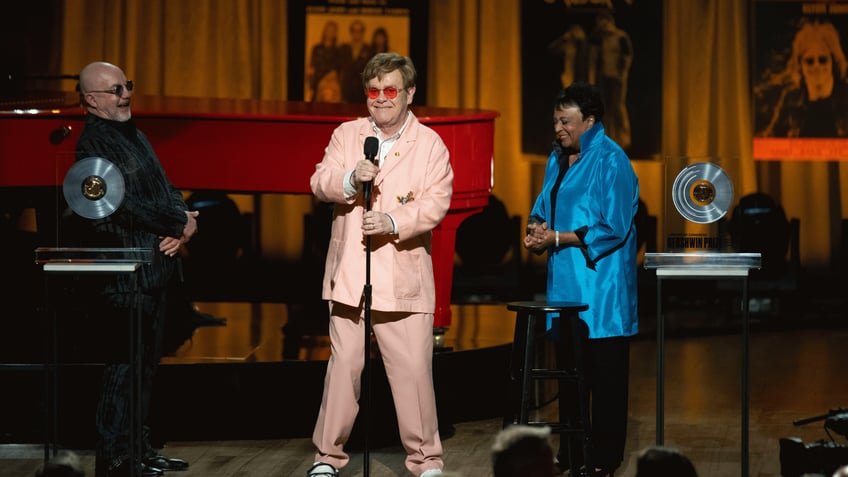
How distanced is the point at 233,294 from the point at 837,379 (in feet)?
13.9

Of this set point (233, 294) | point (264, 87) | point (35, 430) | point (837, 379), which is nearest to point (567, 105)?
point (35, 430)

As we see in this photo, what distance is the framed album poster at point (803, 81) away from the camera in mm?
9398

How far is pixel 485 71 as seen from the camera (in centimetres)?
1002

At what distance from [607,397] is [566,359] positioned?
0.20m

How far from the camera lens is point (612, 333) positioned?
4.47m

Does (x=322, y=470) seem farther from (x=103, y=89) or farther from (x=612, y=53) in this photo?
(x=612, y=53)

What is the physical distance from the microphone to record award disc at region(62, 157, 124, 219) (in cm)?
86

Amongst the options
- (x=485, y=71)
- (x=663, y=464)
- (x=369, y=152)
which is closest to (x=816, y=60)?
(x=485, y=71)

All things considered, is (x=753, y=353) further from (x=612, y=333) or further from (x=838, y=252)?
(x=612, y=333)

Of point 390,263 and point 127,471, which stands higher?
point 390,263

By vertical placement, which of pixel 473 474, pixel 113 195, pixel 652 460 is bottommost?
pixel 473 474

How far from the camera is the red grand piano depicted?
18.3 feet

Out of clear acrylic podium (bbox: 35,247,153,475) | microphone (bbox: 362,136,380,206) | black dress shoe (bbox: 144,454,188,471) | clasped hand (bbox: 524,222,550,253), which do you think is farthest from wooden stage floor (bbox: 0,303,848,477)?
microphone (bbox: 362,136,380,206)

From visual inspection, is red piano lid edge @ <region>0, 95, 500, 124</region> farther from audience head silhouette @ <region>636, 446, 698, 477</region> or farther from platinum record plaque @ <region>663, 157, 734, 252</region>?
audience head silhouette @ <region>636, 446, 698, 477</region>
